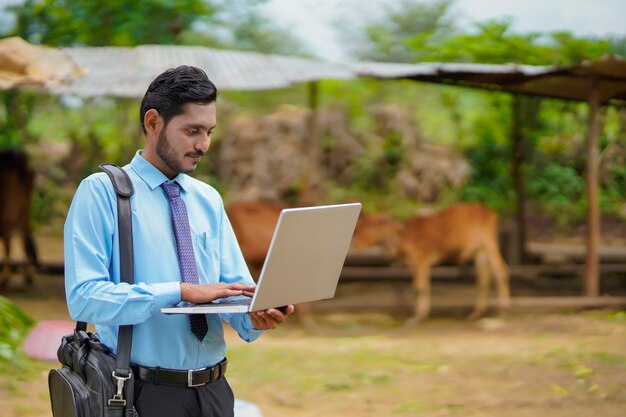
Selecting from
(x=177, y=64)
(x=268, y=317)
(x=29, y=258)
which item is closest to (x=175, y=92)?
(x=268, y=317)

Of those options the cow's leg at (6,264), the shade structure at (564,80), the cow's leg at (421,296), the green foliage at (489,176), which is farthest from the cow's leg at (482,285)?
the green foliage at (489,176)

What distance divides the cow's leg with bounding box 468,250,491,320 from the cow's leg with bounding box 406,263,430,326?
0.53m

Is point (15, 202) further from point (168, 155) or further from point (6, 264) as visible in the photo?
point (168, 155)

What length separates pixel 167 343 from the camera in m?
2.45

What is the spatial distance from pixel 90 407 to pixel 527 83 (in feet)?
29.7

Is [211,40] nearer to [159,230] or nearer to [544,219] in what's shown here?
[544,219]

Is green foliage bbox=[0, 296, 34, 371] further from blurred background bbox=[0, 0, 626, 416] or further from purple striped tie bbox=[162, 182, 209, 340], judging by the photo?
purple striped tie bbox=[162, 182, 209, 340]

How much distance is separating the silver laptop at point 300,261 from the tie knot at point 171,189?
0.34m

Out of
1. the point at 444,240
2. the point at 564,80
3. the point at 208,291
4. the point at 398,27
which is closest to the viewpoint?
the point at 208,291

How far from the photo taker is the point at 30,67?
8250 mm

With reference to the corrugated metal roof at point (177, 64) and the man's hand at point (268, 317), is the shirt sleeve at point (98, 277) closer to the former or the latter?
the man's hand at point (268, 317)

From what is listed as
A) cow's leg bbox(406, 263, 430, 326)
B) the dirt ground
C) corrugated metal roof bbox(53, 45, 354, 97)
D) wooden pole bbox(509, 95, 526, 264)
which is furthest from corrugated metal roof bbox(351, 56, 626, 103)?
the dirt ground

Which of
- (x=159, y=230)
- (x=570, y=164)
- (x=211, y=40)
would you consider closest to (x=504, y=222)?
(x=570, y=164)

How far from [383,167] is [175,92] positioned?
15.0 metres
